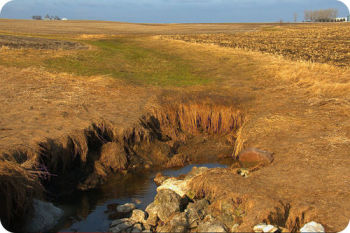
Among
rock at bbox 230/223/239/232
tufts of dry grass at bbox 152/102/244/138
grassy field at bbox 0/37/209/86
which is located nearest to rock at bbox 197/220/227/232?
rock at bbox 230/223/239/232

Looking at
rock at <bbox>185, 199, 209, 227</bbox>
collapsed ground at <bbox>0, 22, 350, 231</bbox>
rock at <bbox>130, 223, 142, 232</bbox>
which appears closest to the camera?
rock at <bbox>185, 199, 209, 227</bbox>

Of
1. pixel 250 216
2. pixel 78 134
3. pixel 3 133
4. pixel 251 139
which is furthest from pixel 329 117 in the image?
pixel 3 133

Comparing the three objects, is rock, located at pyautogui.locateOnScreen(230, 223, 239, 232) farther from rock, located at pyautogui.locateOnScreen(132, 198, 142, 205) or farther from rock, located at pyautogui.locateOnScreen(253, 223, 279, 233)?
rock, located at pyautogui.locateOnScreen(132, 198, 142, 205)

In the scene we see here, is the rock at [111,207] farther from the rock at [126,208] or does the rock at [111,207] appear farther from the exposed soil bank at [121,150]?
the exposed soil bank at [121,150]

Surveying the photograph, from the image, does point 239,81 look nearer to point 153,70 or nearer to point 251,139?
point 153,70

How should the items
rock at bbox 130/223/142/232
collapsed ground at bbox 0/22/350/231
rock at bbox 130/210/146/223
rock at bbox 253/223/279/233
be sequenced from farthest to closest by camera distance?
1. rock at bbox 130/210/146/223
2. rock at bbox 130/223/142/232
3. collapsed ground at bbox 0/22/350/231
4. rock at bbox 253/223/279/233
